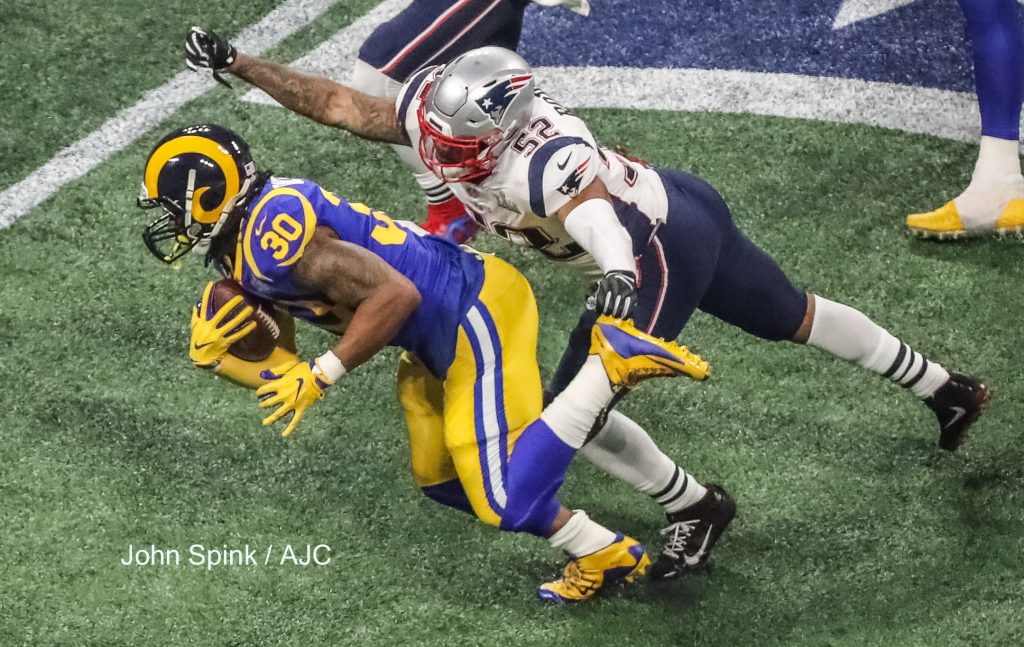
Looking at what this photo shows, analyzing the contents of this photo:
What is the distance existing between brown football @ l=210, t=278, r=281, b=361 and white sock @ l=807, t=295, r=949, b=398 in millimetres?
1536

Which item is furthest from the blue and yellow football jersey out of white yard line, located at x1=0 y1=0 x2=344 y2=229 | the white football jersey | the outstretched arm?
white yard line, located at x1=0 y1=0 x2=344 y2=229

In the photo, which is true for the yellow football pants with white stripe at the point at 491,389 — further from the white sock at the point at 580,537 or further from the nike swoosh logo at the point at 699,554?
the nike swoosh logo at the point at 699,554

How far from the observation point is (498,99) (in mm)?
3664

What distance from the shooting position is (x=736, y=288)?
402cm

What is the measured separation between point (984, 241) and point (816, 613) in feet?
5.85

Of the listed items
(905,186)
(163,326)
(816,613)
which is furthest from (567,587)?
(905,186)

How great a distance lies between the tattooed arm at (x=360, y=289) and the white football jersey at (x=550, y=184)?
A: 1.19 feet

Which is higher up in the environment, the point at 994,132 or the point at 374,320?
the point at 994,132

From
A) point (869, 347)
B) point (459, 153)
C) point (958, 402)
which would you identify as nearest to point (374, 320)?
point (459, 153)

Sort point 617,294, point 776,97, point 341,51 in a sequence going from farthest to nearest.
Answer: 1. point 341,51
2. point 776,97
3. point 617,294

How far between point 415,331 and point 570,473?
1.00m

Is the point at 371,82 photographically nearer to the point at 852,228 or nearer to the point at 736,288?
the point at 736,288

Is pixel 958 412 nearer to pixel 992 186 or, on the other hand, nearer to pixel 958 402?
pixel 958 402

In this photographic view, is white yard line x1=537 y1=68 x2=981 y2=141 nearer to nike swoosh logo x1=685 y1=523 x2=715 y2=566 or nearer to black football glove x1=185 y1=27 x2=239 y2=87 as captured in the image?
black football glove x1=185 y1=27 x2=239 y2=87
